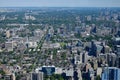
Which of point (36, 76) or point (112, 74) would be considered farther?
point (36, 76)

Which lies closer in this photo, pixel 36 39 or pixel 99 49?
pixel 99 49

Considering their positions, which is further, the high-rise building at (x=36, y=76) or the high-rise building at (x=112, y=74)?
the high-rise building at (x=36, y=76)

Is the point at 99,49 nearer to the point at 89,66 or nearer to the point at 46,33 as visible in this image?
the point at 89,66

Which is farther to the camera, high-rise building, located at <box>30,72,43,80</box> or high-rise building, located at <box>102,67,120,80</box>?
high-rise building, located at <box>30,72,43,80</box>

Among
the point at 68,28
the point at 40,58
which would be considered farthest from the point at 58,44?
the point at 68,28

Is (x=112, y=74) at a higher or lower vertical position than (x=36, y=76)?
higher

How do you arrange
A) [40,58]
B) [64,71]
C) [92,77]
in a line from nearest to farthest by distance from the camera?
[92,77] → [64,71] → [40,58]

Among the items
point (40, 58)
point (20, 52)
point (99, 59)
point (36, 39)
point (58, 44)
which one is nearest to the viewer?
point (99, 59)

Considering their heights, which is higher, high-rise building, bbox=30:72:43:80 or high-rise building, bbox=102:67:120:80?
high-rise building, bbox=102:67:120:80

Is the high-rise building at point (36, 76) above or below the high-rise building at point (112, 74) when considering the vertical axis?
below
